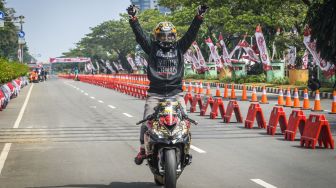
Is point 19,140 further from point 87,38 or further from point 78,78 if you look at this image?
point 87,38

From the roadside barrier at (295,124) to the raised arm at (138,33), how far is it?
5.76 metres

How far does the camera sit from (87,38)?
15812 centimetres

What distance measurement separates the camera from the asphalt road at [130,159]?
8.70 meters

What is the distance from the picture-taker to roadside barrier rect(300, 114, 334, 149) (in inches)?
475

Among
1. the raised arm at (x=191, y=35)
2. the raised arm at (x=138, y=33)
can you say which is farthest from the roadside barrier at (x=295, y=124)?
the raised arm at (x=138, y=33)

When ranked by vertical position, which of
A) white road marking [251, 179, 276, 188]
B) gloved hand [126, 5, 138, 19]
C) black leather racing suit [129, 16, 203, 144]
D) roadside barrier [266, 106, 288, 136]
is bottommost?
white road marking [251, 179, 276, 188]

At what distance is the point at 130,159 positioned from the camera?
11.0 meters

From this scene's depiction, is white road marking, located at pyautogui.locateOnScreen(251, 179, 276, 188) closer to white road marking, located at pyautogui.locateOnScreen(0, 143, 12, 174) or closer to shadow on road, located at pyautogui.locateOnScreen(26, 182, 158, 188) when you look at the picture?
shadow on road, located at pyautogui.locateOnScreen(26, 182, 158, 188)

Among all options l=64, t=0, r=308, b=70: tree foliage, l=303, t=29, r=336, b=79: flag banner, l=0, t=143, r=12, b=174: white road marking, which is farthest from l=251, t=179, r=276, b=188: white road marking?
l=64, t=0, r=308, b=70: tree foliage

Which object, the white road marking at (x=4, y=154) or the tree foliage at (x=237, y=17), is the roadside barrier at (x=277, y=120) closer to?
the white road marking at (x=4, y=154)

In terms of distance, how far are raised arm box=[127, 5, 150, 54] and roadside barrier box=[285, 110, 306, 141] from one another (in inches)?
227

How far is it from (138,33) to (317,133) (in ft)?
16.4

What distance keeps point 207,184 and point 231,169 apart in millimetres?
1362

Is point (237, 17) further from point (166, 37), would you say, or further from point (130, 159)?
point (166, 37)
